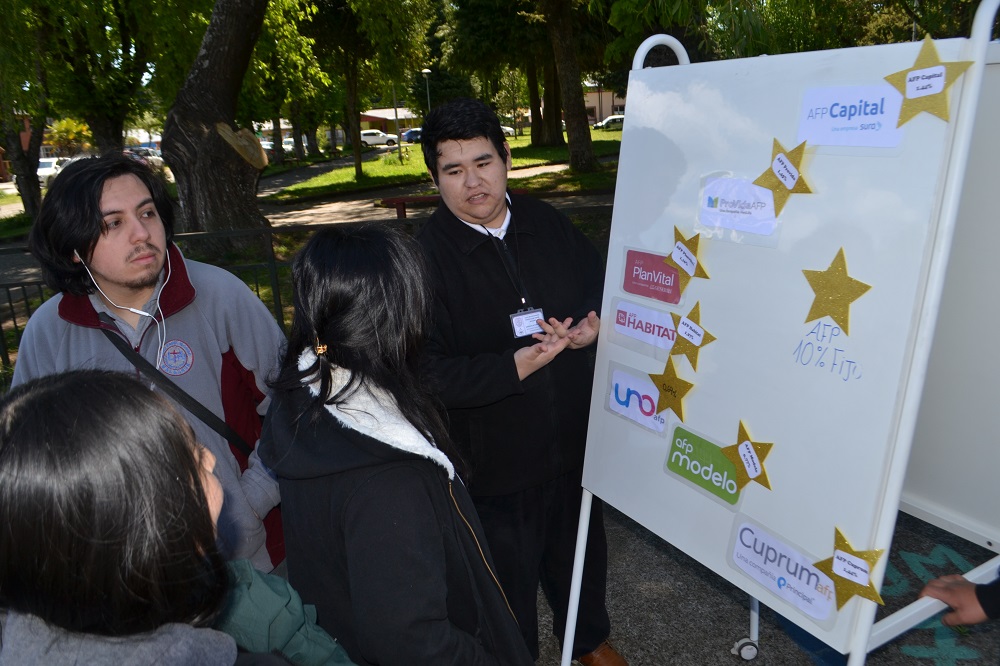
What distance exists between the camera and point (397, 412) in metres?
1.30

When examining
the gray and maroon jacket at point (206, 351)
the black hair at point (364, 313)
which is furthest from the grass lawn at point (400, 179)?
the black hair at point (364, 313)

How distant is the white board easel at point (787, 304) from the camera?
130 cm

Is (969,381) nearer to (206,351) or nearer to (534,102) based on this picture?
(206,351)

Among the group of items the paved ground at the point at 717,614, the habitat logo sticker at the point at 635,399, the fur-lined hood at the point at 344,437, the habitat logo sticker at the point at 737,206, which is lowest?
the paved ground at the point at 717,614

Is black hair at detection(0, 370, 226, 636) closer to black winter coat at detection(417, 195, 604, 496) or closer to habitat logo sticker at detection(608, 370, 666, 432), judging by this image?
black winter coat at detection(417, 195, 604, 496)

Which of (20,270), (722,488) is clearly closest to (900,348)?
(722,488)

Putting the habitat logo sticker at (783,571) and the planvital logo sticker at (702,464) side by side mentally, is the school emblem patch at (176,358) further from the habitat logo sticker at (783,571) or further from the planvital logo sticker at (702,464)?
the habitat logo sticker at (783,571)

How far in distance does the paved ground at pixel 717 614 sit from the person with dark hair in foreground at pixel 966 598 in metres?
1.02

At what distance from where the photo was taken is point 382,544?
122 centimetres

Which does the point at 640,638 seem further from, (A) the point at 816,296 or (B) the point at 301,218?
(B) the point at 301,218

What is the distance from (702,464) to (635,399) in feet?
0.89

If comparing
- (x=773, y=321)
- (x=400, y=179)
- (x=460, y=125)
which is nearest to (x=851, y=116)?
(x=773, y=321)

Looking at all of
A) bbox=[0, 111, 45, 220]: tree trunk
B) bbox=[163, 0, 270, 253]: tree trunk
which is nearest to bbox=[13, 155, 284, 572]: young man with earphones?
bbox=[163, 0, 270, 253]: tree trunk

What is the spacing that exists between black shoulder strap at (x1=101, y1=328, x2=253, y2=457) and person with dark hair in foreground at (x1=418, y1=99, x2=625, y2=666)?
58 cm
